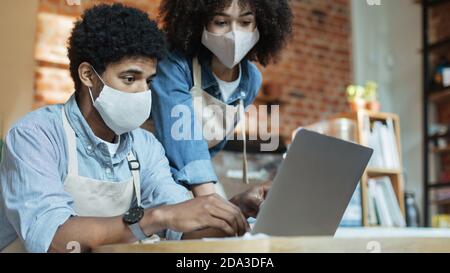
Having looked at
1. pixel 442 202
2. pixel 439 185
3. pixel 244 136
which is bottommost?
pixel 442 202

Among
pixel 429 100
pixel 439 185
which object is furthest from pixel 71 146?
pixel 429 100

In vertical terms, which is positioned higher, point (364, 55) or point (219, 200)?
point (364, 55)

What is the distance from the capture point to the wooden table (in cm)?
73

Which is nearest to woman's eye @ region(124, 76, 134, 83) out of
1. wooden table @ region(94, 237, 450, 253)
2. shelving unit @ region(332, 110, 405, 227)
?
wooden table @ region(94, 237, 450, 253)

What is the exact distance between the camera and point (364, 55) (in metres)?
4.48

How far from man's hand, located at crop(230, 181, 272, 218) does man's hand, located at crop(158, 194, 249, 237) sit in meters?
0.25

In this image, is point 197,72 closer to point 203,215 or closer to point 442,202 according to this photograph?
point 203,215

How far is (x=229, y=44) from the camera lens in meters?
1.31

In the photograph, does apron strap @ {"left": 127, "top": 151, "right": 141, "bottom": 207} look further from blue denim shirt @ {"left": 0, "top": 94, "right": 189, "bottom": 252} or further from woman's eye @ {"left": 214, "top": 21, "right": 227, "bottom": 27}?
woman's eye @ {"left": 214, "top": 21, "right": 227, "bottom": 27}

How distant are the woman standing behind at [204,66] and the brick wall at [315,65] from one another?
2.66 metres

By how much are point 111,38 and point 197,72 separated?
0.28 meters
